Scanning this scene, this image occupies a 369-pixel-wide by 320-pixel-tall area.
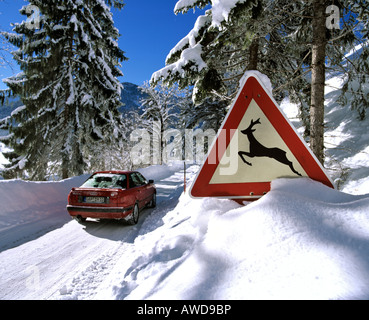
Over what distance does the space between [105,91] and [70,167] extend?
16.7 feet

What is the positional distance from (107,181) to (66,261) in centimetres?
270

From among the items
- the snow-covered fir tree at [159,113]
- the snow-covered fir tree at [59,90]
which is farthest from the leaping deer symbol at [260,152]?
the snow-covered fir tree at [159,113]

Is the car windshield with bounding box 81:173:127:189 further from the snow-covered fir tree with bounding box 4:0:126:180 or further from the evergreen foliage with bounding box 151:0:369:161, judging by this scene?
the snow-covered fir tree with bounding box 4:0:126:180

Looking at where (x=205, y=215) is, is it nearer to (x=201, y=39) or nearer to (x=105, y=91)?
(x=201, y=39)

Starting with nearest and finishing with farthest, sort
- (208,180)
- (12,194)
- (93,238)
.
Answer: (208,180), (93,238), (12,194)

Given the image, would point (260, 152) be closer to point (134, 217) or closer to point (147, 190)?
point (134, 217)

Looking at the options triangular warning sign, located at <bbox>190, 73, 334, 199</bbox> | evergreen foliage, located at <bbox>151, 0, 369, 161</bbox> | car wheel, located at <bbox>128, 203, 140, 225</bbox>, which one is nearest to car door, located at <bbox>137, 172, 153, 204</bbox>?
car wheel, located at <bbox>128, 203, 140, 225</bbox>

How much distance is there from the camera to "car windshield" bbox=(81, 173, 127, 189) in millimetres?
6192

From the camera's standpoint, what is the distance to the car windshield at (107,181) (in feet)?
20.3

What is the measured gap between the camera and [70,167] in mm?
12242

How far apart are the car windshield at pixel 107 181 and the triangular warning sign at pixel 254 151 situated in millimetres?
4538

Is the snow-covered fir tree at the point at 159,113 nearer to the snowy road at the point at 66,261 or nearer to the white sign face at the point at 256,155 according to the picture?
the snowy road at the point at 66,261

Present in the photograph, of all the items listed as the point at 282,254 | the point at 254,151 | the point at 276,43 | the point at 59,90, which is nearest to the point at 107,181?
the point at 254,151
